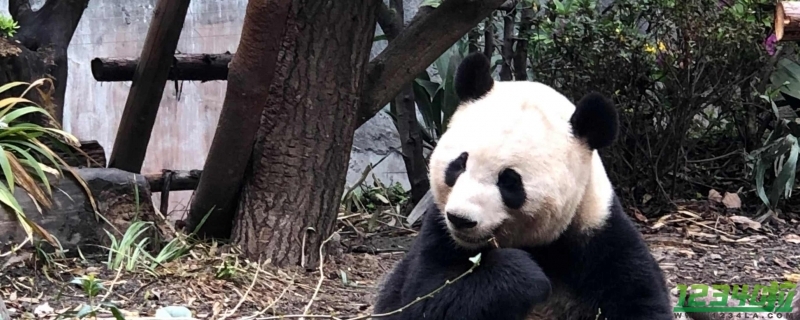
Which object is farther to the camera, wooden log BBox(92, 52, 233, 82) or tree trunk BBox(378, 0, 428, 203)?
tree trunk BBox(378, 0, 428, 203)

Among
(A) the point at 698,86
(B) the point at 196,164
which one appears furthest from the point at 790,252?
(B) the point at 196,164

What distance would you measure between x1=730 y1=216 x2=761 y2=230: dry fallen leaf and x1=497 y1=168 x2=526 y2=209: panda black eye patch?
3711mm

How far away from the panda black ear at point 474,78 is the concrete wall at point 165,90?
438 centimetres

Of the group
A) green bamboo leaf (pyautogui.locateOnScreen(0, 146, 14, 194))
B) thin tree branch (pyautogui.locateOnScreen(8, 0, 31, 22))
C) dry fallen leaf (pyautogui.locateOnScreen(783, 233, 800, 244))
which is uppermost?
thin tree branch (pyautogui.locateOnScreen(8, 0, 31, 22))

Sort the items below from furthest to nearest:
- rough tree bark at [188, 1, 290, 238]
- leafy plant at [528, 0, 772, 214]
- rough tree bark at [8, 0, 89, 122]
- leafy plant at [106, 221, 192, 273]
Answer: leafy plant at [528, 0, 772, 214]
rough tree bark at [8, 0, 89, 122]
leafy plant at [106, 221, 192, 273]
rough tree bark at [188, 1, 290, 238]

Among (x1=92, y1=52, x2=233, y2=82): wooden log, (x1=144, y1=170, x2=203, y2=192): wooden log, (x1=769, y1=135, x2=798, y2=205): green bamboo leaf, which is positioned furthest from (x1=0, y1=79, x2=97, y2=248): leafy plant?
(x1=769, y1=135, x2=798, y2=205): green bamboo leaf

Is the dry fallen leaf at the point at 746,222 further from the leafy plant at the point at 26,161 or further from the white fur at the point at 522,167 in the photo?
the leafy plant at the point at 26,161

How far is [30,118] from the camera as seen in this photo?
4.54 metres

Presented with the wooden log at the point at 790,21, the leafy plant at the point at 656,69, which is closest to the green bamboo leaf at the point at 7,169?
the wooden log at the point at 790,21

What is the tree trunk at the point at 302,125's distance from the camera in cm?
415

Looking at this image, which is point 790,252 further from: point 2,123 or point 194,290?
point 2,123

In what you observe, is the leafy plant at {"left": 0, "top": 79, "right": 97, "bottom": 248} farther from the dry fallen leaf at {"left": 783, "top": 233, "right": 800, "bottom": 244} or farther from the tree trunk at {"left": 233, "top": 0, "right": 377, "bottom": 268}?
the dry fallen leaf at {"left": 783, "top": 233, "right": 800, "bottom": 244}

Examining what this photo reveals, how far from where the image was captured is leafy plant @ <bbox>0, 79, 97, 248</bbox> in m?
3.75

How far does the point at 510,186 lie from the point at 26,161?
2432 millimetres
